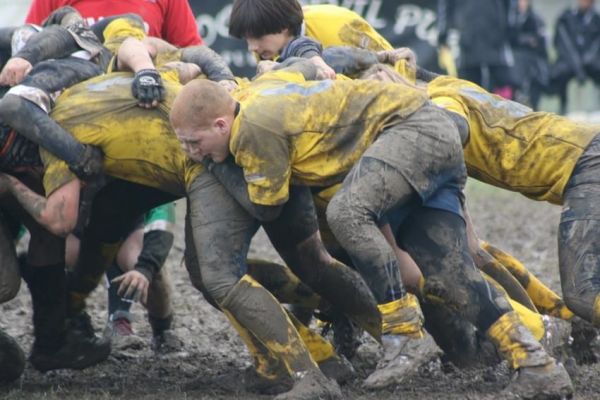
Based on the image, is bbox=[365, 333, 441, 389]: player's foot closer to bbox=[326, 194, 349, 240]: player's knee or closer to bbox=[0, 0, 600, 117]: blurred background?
bbox=[326, 194, 349, 240]: player's knee

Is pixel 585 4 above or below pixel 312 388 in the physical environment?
below

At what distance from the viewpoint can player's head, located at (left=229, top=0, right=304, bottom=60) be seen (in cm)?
788

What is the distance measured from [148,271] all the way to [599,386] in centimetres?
256

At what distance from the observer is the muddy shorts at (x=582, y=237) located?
7.12m

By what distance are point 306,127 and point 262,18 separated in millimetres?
1229

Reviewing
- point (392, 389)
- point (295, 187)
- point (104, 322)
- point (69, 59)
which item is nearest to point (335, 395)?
point (392, 389)

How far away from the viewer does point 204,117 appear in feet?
22.2

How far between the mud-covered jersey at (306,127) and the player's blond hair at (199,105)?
0.35ft

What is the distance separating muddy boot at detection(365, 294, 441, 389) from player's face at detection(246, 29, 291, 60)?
1.84 m

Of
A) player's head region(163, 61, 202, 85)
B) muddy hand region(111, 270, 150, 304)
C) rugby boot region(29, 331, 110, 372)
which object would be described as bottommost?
rugby boot region(29, 331, 110, 372)

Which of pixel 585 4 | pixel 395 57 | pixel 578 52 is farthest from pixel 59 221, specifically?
pixel 585 4

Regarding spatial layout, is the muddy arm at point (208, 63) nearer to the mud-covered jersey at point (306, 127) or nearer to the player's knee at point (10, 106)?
the mud-covered jersey at point (306, 127)

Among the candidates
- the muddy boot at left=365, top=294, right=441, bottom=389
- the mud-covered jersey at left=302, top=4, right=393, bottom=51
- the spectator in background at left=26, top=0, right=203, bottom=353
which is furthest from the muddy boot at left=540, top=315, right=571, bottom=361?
the spectator in background at left=26, top=0, right=203, bottom=353

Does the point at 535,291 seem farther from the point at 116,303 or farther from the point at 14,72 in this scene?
the point at 14,72
